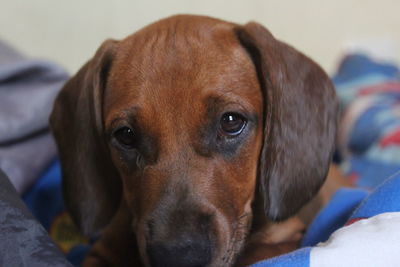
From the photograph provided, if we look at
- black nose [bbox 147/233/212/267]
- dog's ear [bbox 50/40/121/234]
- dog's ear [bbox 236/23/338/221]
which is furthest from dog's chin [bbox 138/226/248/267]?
dog's ear [bbox 50/40/121/234]

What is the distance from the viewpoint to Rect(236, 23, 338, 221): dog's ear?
135cm

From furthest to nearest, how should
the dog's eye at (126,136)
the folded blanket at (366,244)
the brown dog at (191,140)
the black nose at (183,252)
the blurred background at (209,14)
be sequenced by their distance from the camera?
the blurred background at (209,14) → the dog's eye at (126,136) → the brown dog at (191,140) → the black nose at (183,252) → the folded blanket at (366,244)

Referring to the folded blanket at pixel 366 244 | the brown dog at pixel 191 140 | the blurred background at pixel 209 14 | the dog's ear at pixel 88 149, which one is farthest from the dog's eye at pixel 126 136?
the blurred background at pixel 209 14

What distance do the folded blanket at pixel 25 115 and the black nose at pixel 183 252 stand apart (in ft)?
2.59

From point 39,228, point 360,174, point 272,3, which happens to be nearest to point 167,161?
point 39,228

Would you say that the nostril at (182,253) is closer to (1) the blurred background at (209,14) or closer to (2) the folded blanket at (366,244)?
(2) the folded blanket at (366,244)

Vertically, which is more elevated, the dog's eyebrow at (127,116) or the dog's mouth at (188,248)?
the dog's eyebrow at (127,116)

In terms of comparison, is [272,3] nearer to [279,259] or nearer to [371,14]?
[371,14]

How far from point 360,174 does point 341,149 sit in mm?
274

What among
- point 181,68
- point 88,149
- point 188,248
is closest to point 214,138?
point 181,68

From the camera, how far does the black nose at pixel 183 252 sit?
1.09m

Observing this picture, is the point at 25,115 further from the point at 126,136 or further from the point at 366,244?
the point at 366,244

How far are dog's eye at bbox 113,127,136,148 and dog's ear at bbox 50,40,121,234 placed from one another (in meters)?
0.14

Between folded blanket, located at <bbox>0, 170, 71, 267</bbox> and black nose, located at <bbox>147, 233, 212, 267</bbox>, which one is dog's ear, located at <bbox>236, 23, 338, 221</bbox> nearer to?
black nose, located at <bbox>147, 233, 212, 267</bbox>
